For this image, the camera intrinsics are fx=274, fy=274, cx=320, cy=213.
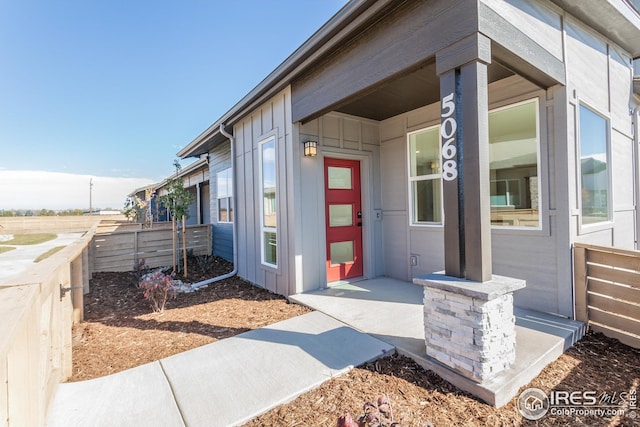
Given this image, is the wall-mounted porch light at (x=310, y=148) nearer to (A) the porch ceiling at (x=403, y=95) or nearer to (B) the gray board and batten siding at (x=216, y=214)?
(A) the porch ceiling at (x=403, y=95)

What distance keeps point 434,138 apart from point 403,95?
0.98 m

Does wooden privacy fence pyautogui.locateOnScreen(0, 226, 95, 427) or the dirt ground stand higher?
wooden privacy fence pyautogui.locateOnScreen(0, 226, 95, 427)

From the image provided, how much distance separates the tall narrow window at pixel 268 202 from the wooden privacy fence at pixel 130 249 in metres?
3.57

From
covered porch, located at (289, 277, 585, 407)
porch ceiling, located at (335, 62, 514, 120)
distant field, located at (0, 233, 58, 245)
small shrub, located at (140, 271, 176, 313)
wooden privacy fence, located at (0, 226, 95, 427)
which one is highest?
porch ceiling, located at (335, 62, 514, 120)

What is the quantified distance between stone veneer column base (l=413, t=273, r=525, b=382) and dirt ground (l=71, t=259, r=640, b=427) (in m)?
0.22

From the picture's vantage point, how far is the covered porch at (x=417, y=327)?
6.82 ft

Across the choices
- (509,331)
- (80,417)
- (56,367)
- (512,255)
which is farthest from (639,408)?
(56,367)

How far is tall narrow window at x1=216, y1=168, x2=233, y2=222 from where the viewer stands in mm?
7555

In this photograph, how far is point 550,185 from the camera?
10.6ft

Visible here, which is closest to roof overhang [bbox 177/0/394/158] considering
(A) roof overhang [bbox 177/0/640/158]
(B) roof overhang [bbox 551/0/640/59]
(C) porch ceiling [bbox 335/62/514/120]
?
(A) roof overhang [bbox 177/0/640/158]

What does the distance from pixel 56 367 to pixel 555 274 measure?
503 cm

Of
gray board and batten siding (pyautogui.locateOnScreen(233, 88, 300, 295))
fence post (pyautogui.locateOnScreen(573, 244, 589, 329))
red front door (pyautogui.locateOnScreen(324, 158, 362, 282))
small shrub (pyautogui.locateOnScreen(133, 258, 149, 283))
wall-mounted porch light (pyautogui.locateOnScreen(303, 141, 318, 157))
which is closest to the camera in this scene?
fence post (pyautogui.locateOnScreen(573, 244, 589, 329))

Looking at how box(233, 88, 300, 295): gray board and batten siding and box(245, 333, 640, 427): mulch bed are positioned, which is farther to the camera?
box(233, 88, 300, 295): gray board and batten siding

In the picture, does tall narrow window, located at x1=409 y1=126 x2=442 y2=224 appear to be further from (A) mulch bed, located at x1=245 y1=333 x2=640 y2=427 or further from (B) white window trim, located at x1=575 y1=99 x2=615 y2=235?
(A) mulch bed, located at x1=245 y1=333 x2=640 y2=427
